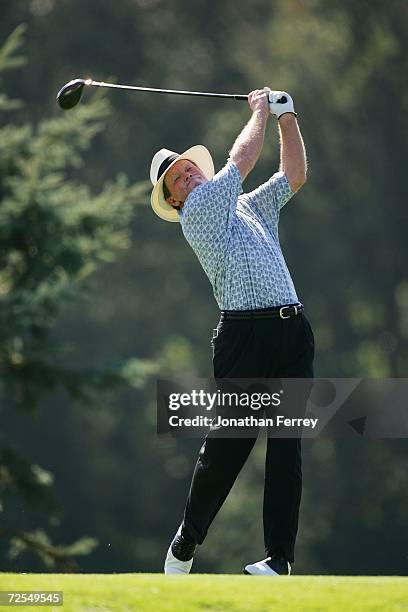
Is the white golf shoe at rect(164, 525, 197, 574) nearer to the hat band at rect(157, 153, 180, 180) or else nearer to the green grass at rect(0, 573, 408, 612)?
the green grass at rect(0, 573, 408, 612)

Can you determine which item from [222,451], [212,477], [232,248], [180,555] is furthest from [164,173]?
[180,555]

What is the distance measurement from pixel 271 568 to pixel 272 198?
171cm

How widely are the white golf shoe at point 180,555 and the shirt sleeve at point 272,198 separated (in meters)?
1.51

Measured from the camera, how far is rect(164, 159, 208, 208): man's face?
20.6ft

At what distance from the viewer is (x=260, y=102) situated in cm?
636

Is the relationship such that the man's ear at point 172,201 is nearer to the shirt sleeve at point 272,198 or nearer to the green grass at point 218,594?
the shirt sleeve at point 272,198

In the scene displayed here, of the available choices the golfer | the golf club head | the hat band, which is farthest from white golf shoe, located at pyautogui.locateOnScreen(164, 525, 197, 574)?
the golf club head

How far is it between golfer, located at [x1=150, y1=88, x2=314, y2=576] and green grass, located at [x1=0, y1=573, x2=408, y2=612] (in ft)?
1.34

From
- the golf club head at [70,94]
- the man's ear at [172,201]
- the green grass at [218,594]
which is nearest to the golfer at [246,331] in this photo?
the man's ear at [172,201]

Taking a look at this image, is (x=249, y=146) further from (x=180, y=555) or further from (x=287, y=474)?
(x=180, y=555)

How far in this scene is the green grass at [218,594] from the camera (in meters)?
5.40

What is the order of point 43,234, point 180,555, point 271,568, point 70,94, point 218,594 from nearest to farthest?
point 218,594
point 271,568
point 180,555
point 70,94
point 43,234

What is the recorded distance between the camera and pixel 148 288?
27.8 m

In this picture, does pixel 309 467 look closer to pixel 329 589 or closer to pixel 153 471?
pixel 153 471
